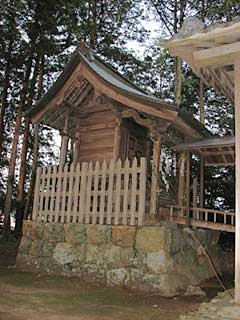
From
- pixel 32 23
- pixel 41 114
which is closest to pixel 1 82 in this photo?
pixel 32 23

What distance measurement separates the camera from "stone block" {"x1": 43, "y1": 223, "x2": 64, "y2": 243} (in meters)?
7.82

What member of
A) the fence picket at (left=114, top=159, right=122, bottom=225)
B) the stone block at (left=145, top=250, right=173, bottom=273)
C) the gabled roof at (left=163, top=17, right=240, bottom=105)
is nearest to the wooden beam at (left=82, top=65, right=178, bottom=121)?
the fence picket at (left=114, top=159, right=122, bottom=225)

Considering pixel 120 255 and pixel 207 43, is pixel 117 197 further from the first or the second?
pixel 207 43

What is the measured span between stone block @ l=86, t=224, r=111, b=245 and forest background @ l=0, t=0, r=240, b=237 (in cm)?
612

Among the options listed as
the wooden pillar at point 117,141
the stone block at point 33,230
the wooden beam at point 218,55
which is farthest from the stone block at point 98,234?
the wooden beam at point 218,55

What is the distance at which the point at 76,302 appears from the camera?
5344mm

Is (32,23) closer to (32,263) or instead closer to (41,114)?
(41,114)

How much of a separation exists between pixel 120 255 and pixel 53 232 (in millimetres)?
1840

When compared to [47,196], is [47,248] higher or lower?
lower

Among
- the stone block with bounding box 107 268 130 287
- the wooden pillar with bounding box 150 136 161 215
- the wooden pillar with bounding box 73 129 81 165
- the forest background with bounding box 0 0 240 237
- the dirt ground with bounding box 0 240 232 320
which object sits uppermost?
the forest background with bounding box 0 0 240 237

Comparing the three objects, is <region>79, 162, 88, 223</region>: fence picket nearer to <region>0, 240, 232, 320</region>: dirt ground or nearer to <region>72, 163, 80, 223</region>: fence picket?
<region>72, 163, 80, 223</region>: fence picket

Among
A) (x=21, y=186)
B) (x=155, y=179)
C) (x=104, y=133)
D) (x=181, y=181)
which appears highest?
(x=104, y=133)

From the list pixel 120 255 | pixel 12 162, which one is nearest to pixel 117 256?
pixel 120 255

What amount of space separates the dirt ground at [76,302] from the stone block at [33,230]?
106cm
